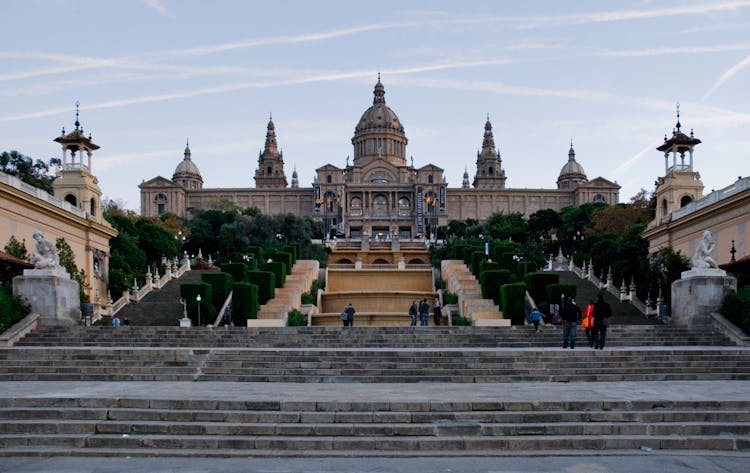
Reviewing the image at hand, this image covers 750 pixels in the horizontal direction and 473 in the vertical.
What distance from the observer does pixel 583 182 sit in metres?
149

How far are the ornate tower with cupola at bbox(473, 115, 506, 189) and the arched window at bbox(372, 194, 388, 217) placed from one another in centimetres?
2088

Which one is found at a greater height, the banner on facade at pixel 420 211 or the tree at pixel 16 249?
the banner on facade at pixel 420 211

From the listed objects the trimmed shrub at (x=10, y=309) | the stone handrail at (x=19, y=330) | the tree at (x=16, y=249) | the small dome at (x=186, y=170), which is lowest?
the stone handrail at (x=19, y=330)

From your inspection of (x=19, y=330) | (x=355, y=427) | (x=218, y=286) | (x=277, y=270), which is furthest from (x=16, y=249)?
(x=355, y=427)

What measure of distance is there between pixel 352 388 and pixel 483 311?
20.1 m

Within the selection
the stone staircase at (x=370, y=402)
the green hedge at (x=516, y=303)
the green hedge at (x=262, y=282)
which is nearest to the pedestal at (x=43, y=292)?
the stone staircase at (x=370, y=402)

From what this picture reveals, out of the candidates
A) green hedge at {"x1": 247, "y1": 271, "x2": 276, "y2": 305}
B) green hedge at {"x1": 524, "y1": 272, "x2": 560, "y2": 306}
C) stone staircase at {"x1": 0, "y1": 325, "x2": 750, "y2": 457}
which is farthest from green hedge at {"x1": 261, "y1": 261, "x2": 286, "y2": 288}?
stone staircase at {"x1": 0, "y1": 325, "x2": 750, "y2": 457}

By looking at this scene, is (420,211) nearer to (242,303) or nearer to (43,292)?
(242,303)

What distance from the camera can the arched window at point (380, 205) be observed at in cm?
14112

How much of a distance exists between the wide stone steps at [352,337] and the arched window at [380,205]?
113826mm

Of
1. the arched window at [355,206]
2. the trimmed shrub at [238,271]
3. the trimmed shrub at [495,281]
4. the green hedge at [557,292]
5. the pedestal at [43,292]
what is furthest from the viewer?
the arched window at [355,206]

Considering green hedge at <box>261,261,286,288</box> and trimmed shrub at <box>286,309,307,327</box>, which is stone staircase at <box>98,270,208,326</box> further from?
trimmed shrub at <box>286,309,307,327</box>

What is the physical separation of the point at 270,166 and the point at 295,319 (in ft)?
431

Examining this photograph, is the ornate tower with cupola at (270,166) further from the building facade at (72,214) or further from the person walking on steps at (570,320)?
the person walking on steps at (570,320)
